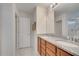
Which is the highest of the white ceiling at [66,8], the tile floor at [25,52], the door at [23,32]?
the white ceiling at [66,8]

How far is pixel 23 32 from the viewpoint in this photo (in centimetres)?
181

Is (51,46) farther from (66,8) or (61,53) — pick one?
(66,8)

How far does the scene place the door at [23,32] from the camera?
5.82ft

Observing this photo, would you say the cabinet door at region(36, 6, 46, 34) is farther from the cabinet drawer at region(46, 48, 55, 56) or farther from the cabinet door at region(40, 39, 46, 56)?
the cabinet drawer at region(46, 48, 55, 56)

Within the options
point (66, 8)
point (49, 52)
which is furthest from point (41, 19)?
point (49, 52)

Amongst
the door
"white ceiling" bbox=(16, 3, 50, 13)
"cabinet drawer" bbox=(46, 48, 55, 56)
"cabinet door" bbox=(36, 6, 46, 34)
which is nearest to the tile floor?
the door

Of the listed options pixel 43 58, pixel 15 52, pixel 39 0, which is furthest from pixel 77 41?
pixel 15 52

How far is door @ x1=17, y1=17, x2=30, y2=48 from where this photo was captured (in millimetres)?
1773

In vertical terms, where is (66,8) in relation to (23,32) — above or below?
above

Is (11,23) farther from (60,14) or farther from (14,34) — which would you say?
(60,14)

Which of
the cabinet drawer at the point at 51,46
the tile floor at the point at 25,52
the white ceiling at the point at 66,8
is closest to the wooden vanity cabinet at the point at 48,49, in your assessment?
the cabinet drawer at the point at 51,46

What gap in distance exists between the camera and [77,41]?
64.1 inches

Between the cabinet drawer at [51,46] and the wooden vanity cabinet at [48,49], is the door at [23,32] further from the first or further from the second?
the cabinet drawer at [51,46]

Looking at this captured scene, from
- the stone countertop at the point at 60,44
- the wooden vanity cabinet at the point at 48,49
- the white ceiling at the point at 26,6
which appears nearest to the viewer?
the stone countertop at the point at 60,44
